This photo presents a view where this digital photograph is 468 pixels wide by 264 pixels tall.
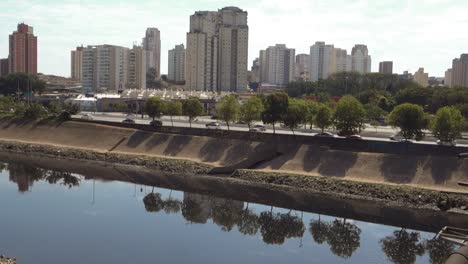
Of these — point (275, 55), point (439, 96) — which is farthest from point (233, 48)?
point (275, 55)

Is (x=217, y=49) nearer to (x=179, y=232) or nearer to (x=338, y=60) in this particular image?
(x=338, y=60)

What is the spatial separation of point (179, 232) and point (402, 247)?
1090cm

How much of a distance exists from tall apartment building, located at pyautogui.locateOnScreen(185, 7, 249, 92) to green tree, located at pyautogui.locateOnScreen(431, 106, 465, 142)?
83.3 m

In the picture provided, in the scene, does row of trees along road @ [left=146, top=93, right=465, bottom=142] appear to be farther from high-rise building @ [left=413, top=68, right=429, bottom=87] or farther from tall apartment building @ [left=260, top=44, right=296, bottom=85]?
high-rise building @ [left=413, top=68, right=429, bottom=87]

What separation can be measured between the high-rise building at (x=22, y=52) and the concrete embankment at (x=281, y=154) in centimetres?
10083

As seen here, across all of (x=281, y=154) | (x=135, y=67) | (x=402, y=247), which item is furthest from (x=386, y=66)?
(x=402, y=247)

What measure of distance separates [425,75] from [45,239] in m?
173

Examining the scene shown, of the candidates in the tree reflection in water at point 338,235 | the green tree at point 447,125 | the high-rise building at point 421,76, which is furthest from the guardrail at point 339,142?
the high-rise building at point 421,76

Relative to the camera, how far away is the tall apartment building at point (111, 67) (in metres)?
138

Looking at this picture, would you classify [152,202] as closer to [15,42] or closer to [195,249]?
[195,249]

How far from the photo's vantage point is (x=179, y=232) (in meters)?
28.0

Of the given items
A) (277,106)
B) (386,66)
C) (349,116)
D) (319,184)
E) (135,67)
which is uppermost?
(386,66)

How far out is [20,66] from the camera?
15150 cm

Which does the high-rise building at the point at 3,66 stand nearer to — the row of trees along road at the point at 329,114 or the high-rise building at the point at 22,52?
the high-rise building at the point at 22,52
